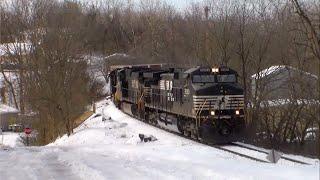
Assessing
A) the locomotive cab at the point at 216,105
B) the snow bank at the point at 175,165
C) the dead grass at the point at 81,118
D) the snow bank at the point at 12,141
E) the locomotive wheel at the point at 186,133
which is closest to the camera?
the snow bank at the point at 175,165

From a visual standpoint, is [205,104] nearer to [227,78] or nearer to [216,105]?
[216,105]

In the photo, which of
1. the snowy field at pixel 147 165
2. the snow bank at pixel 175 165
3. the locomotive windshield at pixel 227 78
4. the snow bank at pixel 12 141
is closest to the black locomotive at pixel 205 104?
the locomotive windshield at pixel 227 78

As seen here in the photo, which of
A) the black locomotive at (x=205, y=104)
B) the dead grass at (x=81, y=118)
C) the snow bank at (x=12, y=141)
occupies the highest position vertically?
the black locomotive at (x=205, y=104)

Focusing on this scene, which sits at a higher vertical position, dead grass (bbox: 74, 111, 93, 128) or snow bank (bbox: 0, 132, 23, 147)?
dead grass (bbox: 74, 111, 93, 128)

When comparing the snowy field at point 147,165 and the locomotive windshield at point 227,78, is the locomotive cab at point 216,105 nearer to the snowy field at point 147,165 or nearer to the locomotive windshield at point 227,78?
the locomotive windshield at point 227,78

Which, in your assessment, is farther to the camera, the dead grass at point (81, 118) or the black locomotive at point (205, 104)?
the dead grass at point (81, 118)

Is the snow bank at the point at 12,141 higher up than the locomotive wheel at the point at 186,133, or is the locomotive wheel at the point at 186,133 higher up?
the locomotive wheel at the point at 186,133

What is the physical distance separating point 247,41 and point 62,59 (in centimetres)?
2058

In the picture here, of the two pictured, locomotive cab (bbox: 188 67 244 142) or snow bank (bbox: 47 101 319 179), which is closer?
snow bank (bbox: 47 101 319 179)

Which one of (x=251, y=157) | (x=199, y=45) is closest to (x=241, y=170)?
(x=251, y=157)

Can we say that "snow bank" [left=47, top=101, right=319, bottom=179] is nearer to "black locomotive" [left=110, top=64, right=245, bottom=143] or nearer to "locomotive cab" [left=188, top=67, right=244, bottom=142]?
"black locomotive" [left=110, top=64, right=245, bottom=143]

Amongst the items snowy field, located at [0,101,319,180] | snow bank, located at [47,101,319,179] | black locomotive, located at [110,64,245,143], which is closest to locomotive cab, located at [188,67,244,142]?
black locomotive, located at [110,64,245,143]

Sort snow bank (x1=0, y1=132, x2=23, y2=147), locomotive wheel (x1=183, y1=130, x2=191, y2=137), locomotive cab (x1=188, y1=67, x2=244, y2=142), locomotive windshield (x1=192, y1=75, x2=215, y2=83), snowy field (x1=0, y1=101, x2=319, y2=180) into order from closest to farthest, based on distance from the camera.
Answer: snowy field (x1=0, y1=101, x2=319, y2=180) → locomotive cab (x1=188, y1=67, x2=244, y2=142) → locomotive windshield (x1=192, y1=75, x2=215, y2=83) → locomotive wheel (x1=183, y1=130, x2=191, y2=137) → snow bank (x1=0, y1=132, x2=23, y2=147)

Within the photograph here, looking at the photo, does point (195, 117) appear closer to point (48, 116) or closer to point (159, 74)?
point (159, 74)
